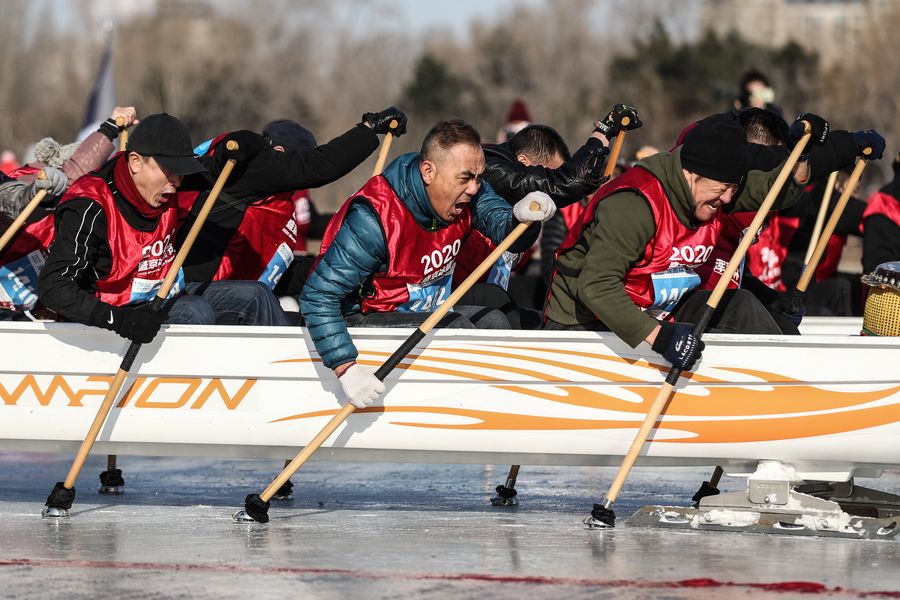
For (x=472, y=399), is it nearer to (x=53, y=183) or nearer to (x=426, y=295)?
(x=426, y=295)

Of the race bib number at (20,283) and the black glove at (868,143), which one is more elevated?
the black glove at (868,143)

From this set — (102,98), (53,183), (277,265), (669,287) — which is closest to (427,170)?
(669,287)

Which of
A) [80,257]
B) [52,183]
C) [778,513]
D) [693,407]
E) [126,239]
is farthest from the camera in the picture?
[52,183]

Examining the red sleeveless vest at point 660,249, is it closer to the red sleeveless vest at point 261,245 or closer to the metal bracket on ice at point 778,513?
the metal bracket on ice at point 778,513

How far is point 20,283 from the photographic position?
6.75 m

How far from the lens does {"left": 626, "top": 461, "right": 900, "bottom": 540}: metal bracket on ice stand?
17.8ft

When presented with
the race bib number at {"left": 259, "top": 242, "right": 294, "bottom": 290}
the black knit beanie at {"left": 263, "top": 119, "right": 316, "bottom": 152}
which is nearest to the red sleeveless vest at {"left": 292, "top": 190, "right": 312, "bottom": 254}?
the black knit beanie at {"left": 263, "top": 119, "right": 316, "bottom": 152}

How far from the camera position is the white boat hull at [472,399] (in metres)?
5.53

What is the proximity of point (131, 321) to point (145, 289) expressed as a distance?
0.58 metres

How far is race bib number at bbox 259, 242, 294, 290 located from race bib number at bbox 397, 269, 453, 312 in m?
1.21

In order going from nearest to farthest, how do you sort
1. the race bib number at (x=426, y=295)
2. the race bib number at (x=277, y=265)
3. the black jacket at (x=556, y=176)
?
the race bib number at (x=426, y=295)
the black jacket at (x=556, y=176)
the race bib number at (x=277, y=265)

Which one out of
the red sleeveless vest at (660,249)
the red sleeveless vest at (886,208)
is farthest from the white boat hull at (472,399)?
the red sleeveless vest at (886,208)

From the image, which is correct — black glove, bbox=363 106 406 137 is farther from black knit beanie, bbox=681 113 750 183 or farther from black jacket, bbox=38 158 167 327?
black knit beanie, bbox=681 113 750 183

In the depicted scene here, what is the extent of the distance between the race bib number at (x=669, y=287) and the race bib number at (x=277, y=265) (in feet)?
6.87
